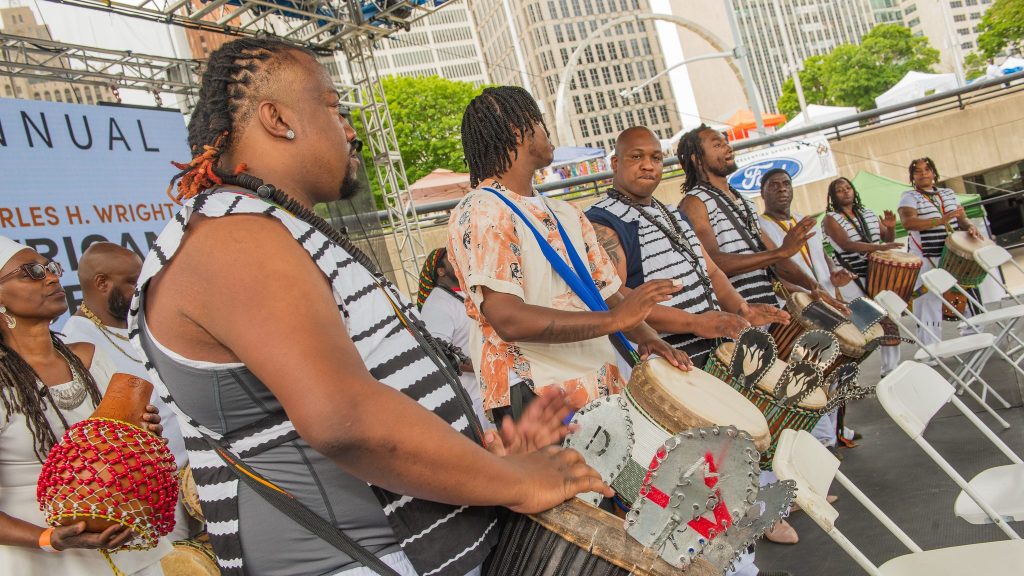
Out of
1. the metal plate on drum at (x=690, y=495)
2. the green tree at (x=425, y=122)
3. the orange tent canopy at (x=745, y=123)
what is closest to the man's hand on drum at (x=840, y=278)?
the metal plate on drum at (x=690, y=495)

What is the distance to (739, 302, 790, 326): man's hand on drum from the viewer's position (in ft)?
9.46

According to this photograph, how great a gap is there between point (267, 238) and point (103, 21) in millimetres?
7626

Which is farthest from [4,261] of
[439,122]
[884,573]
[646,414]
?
[439,122]

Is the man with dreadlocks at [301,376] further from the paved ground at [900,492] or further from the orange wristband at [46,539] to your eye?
the paved ground at [900,492]

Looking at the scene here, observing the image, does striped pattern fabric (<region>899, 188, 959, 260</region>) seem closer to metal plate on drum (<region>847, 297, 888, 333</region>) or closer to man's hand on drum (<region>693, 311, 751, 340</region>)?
metal plate on drum (<region>847, 297, 888, 333</region>)

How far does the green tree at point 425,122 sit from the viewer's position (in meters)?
39.4

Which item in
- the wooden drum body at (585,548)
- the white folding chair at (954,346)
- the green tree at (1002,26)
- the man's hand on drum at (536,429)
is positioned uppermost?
Answer: the green tree at (1002,26)

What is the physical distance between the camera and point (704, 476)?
1208 millimetres

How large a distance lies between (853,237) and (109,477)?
6.88m

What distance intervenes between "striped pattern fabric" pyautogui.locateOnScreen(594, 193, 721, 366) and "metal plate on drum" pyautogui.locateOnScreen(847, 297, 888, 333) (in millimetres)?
1284

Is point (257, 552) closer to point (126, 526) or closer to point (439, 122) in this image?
point (126, 526)

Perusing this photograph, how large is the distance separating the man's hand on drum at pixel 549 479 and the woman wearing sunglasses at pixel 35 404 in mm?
1198

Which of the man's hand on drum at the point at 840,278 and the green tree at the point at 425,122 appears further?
the green tree at the point at 425,122

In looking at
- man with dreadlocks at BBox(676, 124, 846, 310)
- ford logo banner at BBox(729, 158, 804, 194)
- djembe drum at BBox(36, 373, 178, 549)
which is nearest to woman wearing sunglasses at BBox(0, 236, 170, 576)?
djembe drum at BBox(36, 373, 178, 549)
